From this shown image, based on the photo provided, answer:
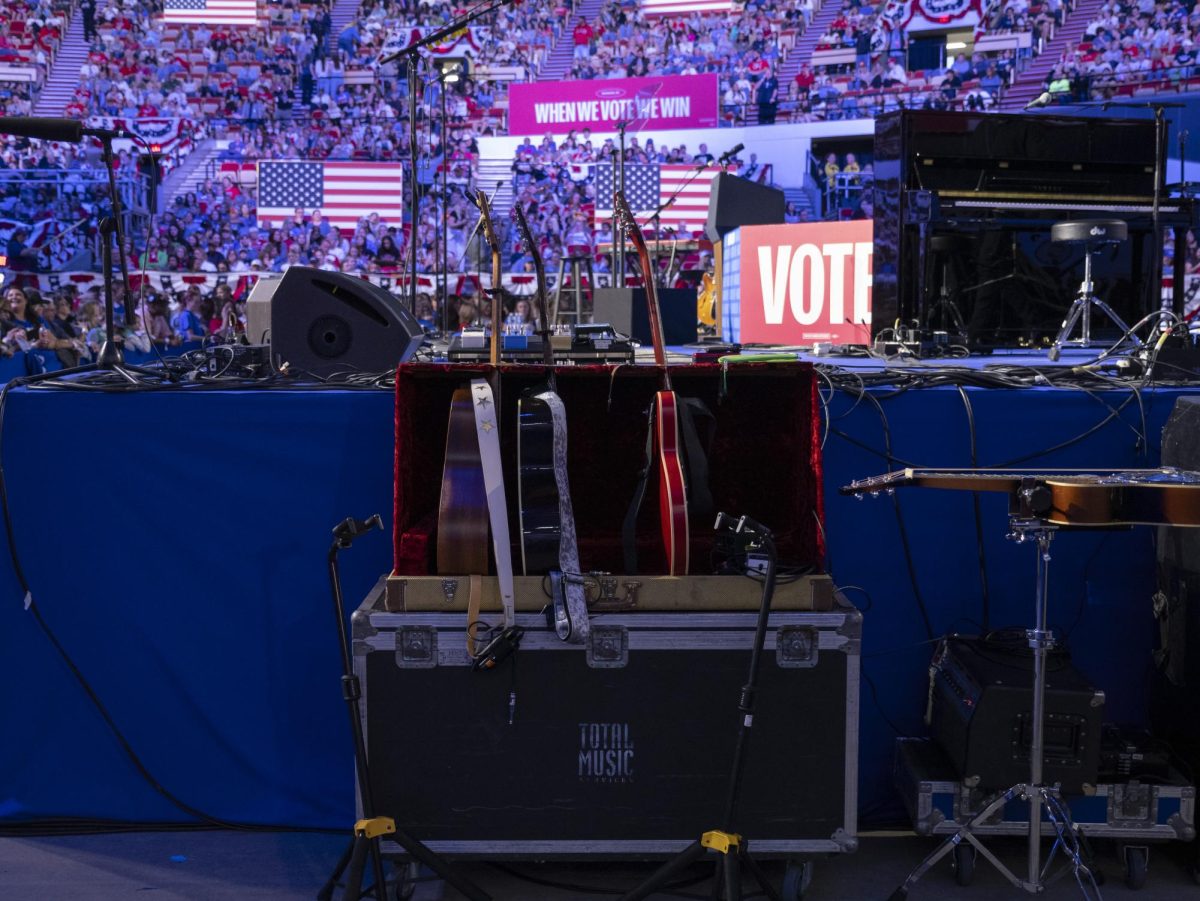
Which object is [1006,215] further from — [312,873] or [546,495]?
[312,873]

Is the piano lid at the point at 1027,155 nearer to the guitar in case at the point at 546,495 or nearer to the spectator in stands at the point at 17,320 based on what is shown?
the guitar in case at the point at 546,495

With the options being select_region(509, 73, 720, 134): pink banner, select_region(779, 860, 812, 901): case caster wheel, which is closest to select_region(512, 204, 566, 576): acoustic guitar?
select_region(779, 860, 812, 901): case caster wheel

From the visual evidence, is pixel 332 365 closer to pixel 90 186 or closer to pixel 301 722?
pixel 301 722

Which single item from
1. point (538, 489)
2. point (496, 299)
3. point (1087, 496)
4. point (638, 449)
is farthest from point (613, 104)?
point (1087, 496)

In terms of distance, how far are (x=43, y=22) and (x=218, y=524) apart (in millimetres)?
19164

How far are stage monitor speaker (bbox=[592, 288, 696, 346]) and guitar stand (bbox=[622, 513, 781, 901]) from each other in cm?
509

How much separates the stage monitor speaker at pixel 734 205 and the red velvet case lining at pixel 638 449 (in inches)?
261

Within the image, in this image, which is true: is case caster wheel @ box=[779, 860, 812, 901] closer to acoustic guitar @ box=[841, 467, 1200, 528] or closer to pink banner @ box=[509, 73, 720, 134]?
acoustic guitar @ box=[841, 467, 1200, 528]

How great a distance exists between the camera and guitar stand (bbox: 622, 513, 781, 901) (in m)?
2.05

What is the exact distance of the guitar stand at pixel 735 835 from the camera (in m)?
2.05

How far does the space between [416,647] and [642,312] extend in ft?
17.0

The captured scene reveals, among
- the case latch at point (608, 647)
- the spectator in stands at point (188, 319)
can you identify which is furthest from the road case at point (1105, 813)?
the spectator in stands at point (188, 319)

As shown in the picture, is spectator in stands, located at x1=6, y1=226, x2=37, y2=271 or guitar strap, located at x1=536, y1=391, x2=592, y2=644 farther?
spectator in stands, located at x1=6, y1=226, x2=37, y2=271

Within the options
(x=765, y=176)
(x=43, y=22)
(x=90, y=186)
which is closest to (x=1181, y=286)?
(x=765, y=176)
